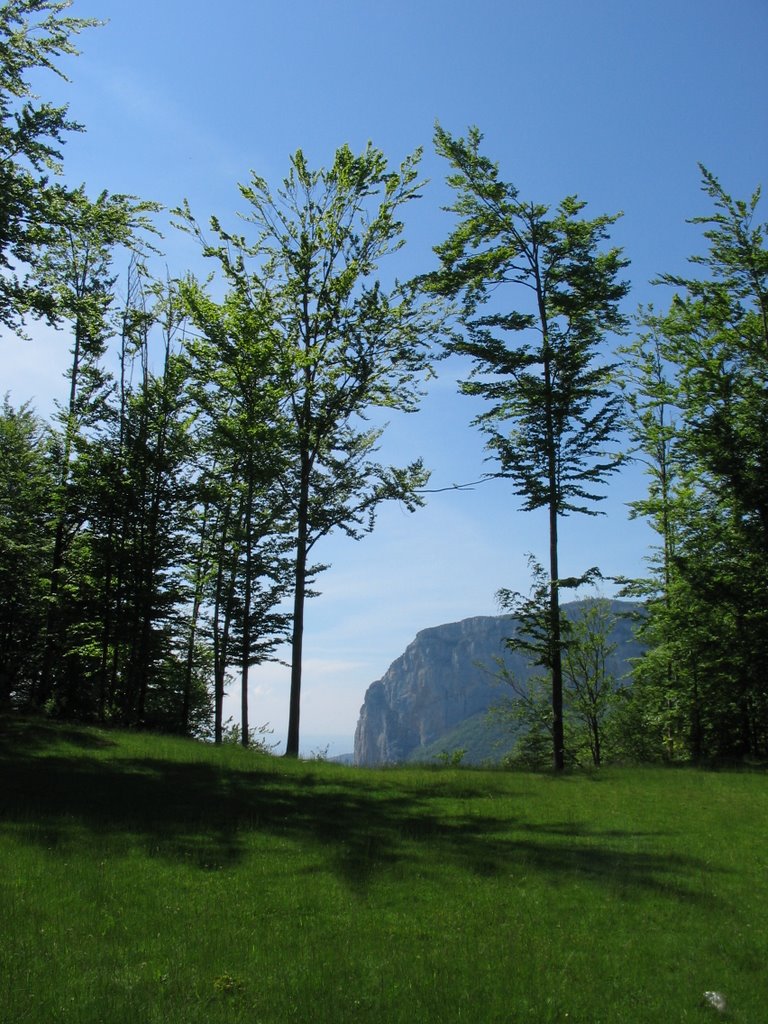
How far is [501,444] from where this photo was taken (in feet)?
80.1

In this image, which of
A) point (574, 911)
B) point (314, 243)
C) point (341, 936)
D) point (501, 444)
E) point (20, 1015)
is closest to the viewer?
point (20, 1015)

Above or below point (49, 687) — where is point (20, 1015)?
below

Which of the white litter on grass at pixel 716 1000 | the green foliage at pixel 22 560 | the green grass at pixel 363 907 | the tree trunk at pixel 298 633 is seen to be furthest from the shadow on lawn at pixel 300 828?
the green foliage at pixel 22 560

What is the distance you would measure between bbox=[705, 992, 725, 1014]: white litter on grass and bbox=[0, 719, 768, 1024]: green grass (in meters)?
0.09

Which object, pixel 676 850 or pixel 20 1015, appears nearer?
pixel 20 1015

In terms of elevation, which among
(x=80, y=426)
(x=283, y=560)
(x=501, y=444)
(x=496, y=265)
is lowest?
(x=283, y=560)

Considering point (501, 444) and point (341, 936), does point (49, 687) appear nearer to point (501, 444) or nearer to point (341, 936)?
point (501, 444)

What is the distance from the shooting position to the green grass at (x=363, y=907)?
6.49 metres

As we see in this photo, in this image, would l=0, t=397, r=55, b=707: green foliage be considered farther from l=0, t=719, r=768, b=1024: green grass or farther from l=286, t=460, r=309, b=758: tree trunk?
l=0, t=719, r=768, b=1024: green grass

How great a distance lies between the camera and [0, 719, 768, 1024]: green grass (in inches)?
256

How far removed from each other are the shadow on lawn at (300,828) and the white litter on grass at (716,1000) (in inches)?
105

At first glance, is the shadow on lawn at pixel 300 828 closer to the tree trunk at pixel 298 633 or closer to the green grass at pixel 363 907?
the green grass at pixel 363 907

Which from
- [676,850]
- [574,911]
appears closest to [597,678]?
[676,850]

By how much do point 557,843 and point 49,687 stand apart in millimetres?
26290
